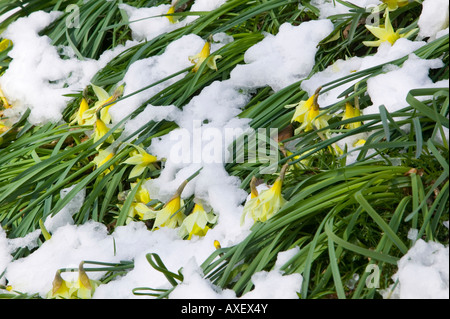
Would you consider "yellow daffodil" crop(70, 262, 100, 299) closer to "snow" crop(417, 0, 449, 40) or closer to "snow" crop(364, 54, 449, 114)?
"snow" crop(364, 54, 449, 114)

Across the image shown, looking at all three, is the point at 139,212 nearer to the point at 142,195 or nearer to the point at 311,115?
the point at 142,195

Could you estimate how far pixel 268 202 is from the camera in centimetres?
116

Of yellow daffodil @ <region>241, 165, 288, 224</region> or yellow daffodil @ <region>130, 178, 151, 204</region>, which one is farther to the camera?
yellow daffodil @ <region>130, 178, 151, 204</region>

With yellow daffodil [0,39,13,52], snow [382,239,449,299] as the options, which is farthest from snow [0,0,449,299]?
yellow daffodil [0,39,13,52]

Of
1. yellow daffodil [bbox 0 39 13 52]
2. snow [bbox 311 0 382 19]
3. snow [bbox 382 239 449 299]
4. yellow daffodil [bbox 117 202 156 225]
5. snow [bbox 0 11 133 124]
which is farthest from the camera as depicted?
yellow daffodil [bbox 0 39 13 52]

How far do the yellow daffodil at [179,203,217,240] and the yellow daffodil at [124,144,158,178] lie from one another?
0.72 ft

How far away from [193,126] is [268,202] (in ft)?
1.41

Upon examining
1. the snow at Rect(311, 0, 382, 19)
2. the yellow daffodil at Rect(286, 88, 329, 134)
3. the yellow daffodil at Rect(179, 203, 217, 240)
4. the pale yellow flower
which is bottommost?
the yellow daffodil at Rect(179, 203, 217, 240)

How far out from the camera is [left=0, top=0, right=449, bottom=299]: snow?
1.08m

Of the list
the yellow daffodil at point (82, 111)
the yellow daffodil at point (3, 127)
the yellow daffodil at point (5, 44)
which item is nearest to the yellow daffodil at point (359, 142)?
the yellow daffodil at point (82, 111)

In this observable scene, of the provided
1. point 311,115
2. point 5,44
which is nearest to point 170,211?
point 311,115
